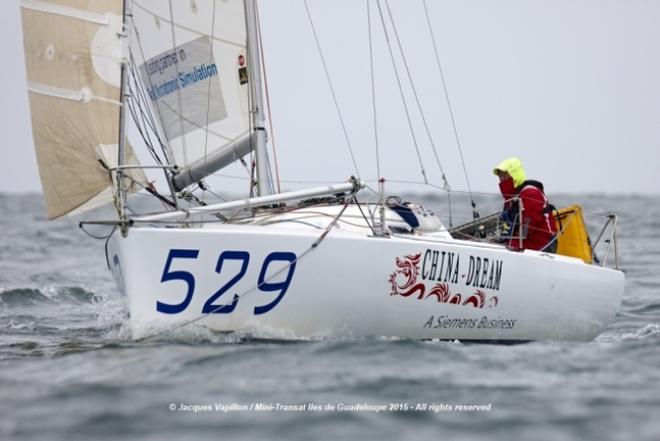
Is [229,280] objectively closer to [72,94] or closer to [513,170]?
[72,94]

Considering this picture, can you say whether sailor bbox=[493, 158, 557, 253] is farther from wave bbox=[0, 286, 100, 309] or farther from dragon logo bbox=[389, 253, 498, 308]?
wave bbox=[0, 286, 100, 309]

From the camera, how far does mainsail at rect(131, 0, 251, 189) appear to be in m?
9.55

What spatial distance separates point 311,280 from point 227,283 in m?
0.60

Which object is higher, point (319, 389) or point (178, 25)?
point (178, 25)

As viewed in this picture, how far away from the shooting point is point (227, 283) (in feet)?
24.6

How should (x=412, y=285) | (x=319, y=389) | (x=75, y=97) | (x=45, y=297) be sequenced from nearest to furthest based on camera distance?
(x=319, y=389) < (x=412, y=285) < (x=75, y=97) < (x=45, y=297)

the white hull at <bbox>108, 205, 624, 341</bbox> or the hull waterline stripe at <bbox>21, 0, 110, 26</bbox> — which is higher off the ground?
the hull waterline stripe at <bbox>21, 0, 110, 26</bbox>

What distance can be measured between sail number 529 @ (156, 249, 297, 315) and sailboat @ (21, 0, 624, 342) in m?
0.01

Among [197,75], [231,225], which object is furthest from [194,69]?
[231,225]

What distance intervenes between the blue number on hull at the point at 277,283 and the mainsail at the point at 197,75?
226 cm

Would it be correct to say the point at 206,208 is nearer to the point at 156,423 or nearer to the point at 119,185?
the point at 119,185

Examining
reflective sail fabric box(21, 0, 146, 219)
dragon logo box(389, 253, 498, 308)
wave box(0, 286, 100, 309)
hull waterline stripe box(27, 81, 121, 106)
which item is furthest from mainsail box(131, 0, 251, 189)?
wave box(0, 286, 100, 309)

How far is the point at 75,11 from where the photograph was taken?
851 centimetres

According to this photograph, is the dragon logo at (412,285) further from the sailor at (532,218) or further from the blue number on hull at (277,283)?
the sailor at (532,218)
